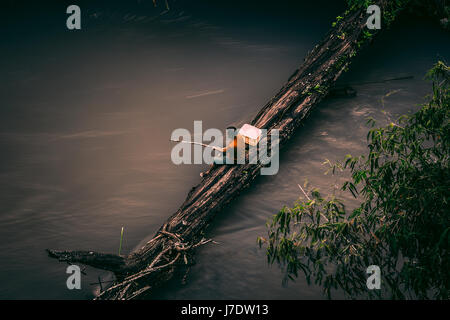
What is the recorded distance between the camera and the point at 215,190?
3.59 m

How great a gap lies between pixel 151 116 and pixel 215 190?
1.86 meters

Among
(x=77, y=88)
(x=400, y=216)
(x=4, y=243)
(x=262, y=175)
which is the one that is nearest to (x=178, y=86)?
(x=77, y=88)

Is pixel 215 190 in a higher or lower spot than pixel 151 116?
lower

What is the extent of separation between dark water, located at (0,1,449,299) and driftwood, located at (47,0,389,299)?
0.22 meters

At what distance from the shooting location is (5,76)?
5.77 meters

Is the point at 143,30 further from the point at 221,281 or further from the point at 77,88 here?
the point at 221,281

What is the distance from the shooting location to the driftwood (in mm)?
3006

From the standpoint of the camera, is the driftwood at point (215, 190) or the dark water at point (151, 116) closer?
the driftwood at point (215, 190)

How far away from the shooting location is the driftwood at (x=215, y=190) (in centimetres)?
301

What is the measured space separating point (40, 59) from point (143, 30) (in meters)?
1.63

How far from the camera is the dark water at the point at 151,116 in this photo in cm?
345

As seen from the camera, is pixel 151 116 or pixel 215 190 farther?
pixel 151 116

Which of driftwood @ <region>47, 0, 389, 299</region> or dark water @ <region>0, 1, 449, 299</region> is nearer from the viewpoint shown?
driftwood @ <region>47, 0, 389, 299</region>

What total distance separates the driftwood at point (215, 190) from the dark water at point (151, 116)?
22 centimetres
